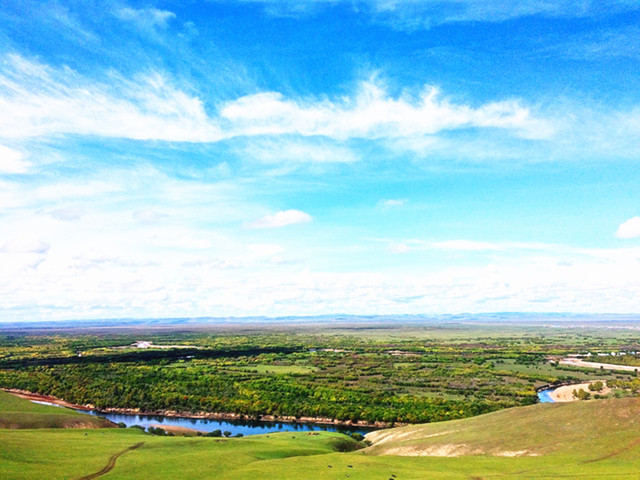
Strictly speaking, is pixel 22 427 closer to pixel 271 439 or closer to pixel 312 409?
pixel 271 439

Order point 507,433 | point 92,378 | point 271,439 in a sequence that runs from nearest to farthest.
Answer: point 507,433, point 271,439, point 92,378

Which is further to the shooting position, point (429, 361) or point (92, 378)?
point (429, 361)

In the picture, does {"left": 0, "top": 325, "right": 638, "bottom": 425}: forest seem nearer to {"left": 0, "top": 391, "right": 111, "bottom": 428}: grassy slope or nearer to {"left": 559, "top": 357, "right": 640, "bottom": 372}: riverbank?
{"left": 559, "top": 357, "right": 640, "bottom": 372}: riverbank

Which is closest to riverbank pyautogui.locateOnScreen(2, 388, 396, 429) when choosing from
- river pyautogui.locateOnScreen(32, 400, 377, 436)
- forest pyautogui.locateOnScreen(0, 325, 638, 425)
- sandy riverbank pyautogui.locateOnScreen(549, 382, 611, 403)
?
forest pyautogui.locateOnScreen(0, 325, 638, 425)

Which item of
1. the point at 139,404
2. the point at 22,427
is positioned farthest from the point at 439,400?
the point at 22,427

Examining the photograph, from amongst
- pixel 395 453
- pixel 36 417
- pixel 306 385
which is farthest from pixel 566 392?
pixel 36 417

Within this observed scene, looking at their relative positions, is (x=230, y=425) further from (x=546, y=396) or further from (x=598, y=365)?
(x=598, y=365)

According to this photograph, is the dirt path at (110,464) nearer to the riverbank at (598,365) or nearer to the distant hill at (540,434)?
the distant hill at (540,434)
